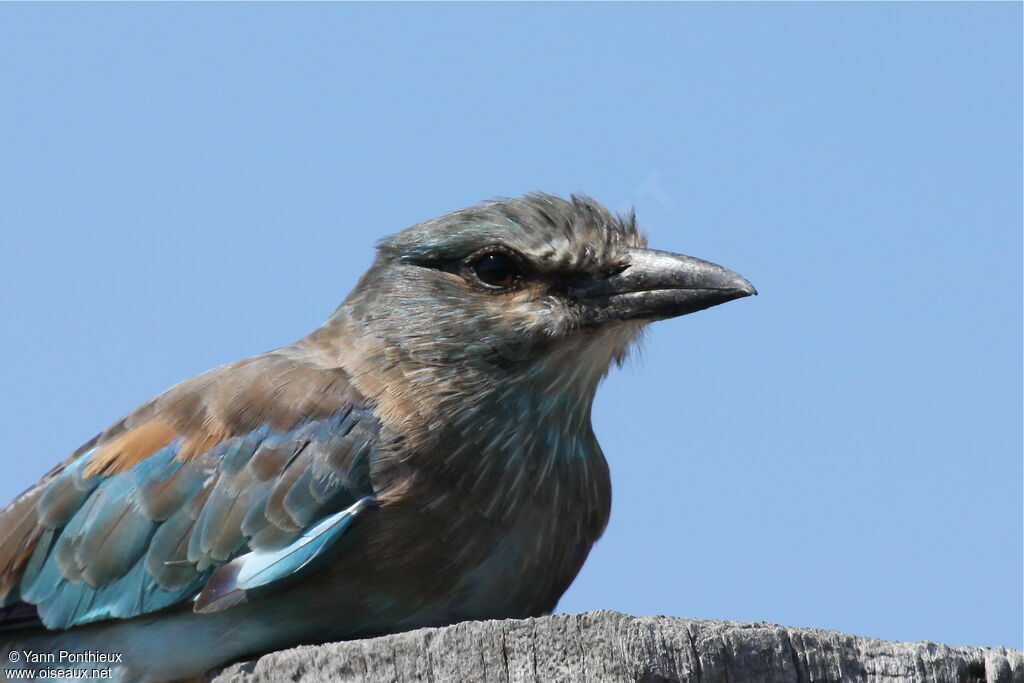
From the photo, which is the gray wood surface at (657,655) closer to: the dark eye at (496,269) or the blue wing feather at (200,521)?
the blue wing feather at (200,521)

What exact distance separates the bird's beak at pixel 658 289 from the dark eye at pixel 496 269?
30 cm

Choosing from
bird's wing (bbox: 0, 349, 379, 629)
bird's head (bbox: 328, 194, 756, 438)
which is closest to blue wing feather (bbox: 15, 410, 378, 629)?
bird's wing (bbox: 0, 349, 379, 629)

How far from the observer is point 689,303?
19.8 feet

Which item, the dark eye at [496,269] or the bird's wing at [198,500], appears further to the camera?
the dark eye at [496,269]

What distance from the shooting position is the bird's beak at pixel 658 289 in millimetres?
5988

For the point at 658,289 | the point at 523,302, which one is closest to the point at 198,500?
the point at 523,302

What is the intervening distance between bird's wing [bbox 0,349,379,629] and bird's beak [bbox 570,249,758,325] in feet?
3.79

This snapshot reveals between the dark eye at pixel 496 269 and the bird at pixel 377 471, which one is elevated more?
the dark eye at pixel 496 269

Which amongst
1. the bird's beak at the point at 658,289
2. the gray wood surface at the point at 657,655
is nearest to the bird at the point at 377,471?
the bird's beak at the point at 658,289

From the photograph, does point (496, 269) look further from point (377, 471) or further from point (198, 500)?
point (198, 500)

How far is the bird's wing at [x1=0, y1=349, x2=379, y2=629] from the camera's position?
559cm

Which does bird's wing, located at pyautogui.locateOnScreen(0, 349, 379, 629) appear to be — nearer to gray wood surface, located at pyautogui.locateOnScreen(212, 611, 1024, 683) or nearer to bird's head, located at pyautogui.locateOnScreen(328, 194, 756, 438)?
bird's head, located at pyautogui.locateOnScreen(328, 194, 756, 438)

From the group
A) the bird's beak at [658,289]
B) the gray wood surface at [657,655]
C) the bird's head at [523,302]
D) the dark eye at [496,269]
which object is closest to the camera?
the gray wood surface at [657,655]

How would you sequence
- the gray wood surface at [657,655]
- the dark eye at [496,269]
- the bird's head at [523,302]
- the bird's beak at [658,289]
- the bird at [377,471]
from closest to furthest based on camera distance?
the gray wood surface at [657,655] → the bird at [377,471] → the bird's beak at [658,289] → the bird's head at [523,302] → the dark eye at [496,269]
